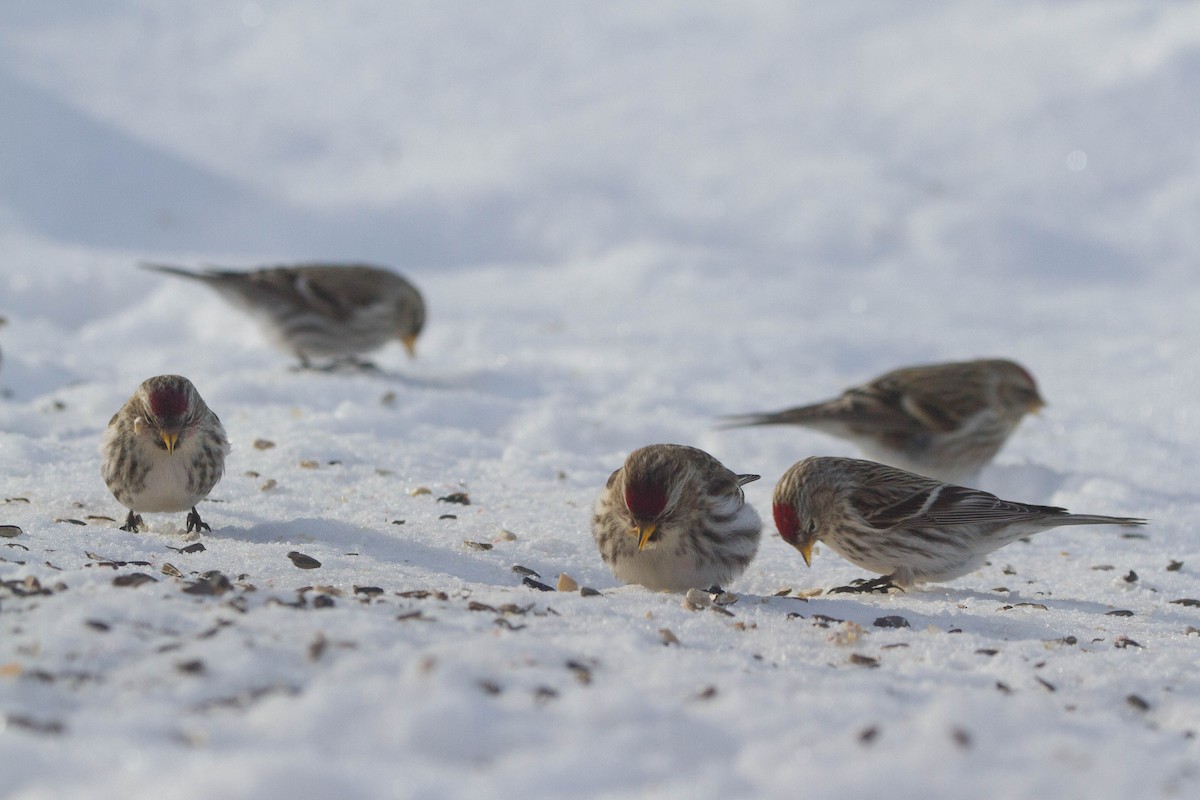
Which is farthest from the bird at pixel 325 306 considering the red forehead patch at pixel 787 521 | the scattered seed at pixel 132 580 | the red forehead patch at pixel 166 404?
the scattered seed at pixel 132 580

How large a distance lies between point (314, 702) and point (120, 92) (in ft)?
34.1

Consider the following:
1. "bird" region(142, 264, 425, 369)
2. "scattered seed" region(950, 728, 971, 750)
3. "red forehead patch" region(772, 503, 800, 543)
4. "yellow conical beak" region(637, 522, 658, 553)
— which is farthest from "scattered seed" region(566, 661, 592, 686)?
"bird" region(142, 264, 425, 369)

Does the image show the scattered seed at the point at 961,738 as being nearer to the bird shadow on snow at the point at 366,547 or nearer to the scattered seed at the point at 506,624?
the scattered seed at the point at 506,624

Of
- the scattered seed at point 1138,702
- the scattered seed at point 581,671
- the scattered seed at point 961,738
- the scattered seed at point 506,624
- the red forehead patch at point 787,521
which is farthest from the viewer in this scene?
the red forehead patch at point 787,521

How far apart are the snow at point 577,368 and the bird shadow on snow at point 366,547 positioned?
2 centimetres

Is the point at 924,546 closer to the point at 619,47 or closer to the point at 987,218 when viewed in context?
the point at 987,218

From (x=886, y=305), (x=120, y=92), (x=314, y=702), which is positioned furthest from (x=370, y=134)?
(x=314, y=702)

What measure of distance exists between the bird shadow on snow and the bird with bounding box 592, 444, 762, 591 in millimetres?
359

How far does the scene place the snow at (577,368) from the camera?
236cm

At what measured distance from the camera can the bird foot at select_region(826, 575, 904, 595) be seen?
421cm

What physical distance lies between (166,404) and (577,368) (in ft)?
11.4

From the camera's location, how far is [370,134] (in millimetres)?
11359

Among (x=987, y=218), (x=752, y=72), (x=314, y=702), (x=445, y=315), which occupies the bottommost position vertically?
(x=314, y=702)

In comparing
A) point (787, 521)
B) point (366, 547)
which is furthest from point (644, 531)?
point (366, 547)
